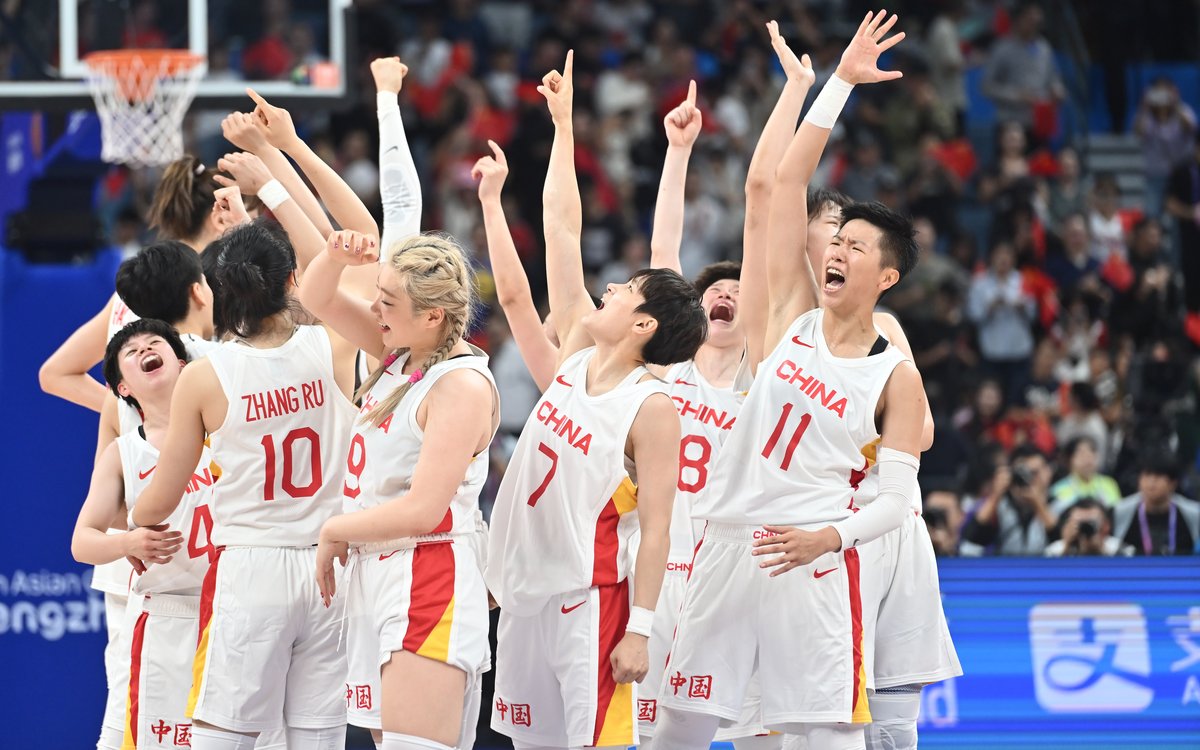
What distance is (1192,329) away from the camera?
1468 centimetres

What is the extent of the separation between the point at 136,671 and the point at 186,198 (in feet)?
6.59

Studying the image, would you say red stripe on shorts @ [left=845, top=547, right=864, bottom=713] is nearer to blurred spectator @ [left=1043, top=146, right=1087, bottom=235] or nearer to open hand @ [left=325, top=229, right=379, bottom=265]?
open hand @ [left=325, top=229, right=379, bottom=265]

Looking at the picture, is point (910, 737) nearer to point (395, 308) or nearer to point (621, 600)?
point (621, 600)

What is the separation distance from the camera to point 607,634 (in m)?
4.96

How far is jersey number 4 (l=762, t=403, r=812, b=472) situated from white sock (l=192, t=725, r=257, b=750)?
196 centimetres

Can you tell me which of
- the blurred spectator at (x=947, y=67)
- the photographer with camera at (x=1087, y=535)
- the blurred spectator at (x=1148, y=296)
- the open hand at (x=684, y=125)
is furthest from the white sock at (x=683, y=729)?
the blurred spectator at (x=947, y=67)

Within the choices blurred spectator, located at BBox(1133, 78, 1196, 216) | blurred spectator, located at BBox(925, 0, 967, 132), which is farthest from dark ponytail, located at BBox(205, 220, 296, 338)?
blurred spectator, located at BBox(1133, 78, 1196, 216)

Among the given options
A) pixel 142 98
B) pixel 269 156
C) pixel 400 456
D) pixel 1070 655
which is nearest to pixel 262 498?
pixel 400 456

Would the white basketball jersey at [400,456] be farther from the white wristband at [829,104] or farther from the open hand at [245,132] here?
the white wristband at [829,104]

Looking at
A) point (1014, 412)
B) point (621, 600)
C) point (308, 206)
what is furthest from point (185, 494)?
point (1014, 412)

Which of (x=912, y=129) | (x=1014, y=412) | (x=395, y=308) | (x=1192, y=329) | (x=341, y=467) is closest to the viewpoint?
(x=395, y=308)

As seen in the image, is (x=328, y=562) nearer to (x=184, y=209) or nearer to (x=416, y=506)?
(x=416, y=506)

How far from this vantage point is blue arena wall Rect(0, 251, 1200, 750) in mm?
7953

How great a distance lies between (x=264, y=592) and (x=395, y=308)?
1.06 m
